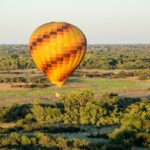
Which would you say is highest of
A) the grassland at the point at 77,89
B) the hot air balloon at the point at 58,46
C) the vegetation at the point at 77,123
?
the hot air balloon at the point at 58,46

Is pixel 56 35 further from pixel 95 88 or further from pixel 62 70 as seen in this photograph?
pixel 95 88

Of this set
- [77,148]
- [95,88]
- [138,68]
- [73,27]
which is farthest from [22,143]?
[138,68]

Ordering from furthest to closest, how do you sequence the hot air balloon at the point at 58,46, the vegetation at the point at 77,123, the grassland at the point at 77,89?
the grassland at the point at 77,89 < the hot air balloon at the point at 58,46 < the vegetation at the point at 77,123

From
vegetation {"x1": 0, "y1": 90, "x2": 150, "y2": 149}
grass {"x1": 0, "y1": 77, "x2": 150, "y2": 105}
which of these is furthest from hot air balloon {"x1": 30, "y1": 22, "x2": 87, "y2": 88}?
grass {"x1": 0, "y1": 77, "x2": 150, "y2": 105}

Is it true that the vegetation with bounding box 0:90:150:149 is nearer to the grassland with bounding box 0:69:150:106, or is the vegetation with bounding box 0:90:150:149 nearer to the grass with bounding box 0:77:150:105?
the grassland with bounding box 0:69:150:106

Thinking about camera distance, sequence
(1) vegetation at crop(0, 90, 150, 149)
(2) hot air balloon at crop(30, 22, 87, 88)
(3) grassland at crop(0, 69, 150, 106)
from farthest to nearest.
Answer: (3) grassland at crop(0, 69, 150, 106) → (2) hot air balloon at crop(30, 22, 87, 88) → (1) vegetation at crop(0, 90, 150, 149)

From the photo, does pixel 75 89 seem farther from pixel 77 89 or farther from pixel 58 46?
pixel 58 46

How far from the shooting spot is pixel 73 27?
112 feet

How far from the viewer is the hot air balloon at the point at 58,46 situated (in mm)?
33250

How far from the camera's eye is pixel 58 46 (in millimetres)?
33531

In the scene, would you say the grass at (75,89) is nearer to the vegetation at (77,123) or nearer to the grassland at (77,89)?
the grassland at (77,89)

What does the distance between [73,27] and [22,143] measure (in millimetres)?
9699

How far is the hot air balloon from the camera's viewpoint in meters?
33.2

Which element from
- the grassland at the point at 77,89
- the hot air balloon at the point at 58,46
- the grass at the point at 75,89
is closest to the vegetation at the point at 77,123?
the hot air balloon at the point at 58,46
